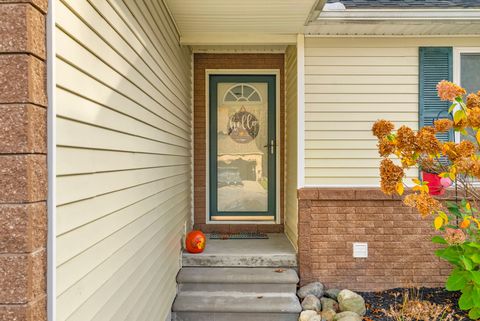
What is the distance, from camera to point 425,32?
378cm

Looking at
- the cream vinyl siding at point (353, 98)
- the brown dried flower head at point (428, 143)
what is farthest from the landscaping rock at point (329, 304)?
the brown dried flower head at point (428, 143)

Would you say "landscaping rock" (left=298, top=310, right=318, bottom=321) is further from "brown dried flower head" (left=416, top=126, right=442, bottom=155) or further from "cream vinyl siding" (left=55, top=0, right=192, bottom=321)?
"brown dried flower head" (left=416, top=126, right=442, bottom=155)

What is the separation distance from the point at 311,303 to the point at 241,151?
88.6 inches

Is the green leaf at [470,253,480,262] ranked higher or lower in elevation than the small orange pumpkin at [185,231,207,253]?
higher

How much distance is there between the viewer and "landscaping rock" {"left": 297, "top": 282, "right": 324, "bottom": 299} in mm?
3557

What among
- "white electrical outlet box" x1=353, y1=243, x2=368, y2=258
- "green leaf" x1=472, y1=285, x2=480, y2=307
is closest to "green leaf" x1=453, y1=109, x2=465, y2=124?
"green leaf" x1=472, y1=285, x2=480, y2=307

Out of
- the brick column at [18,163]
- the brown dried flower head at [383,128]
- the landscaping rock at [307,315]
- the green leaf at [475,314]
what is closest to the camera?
the brick column at [18,163]

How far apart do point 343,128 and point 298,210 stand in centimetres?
97

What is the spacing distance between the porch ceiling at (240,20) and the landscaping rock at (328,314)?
2664 millimetres

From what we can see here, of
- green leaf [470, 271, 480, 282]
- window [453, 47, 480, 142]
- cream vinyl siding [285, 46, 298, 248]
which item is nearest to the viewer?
green leaf [470, 271, 480, 282]

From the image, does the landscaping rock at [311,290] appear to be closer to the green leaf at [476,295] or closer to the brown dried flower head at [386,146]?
the green leaf at [476,295]

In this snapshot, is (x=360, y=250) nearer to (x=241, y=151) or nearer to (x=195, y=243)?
(x=195, y=243)

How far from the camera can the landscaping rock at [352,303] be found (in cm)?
340

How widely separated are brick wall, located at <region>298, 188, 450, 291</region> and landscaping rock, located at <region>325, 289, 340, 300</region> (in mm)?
91
